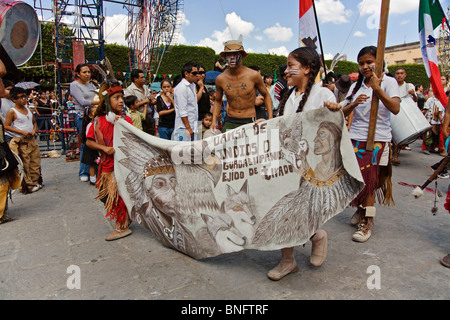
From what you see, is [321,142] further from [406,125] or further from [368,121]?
[406,125]

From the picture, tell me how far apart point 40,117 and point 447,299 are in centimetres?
1140

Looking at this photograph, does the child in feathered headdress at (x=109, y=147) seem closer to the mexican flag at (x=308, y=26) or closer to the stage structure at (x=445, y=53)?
the mexican flag at (x=308, y=26)

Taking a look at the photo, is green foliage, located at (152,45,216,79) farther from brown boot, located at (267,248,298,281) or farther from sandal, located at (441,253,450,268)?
sandal, located at (441,253,450,268)

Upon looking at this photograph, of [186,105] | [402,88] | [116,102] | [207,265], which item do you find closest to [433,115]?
[402,88]

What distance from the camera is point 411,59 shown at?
30.6 m

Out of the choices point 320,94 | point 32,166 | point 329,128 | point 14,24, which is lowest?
point 32,166

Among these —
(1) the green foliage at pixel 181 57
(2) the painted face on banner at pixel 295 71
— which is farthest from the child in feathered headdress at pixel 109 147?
(1) the green foliage at pixel 181 57

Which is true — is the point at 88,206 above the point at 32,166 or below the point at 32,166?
below

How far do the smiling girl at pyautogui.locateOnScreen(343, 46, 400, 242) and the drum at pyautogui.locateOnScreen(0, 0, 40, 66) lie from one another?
4.88m

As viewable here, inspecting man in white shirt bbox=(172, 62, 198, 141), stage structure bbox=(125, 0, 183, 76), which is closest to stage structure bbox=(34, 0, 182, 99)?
stage structure bbox=(125, 0, 183, 76)

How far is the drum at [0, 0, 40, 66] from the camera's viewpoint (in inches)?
186

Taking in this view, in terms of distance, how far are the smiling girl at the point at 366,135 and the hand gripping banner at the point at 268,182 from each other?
0.93 m

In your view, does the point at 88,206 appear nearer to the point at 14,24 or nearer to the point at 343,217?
the point at 14,24
